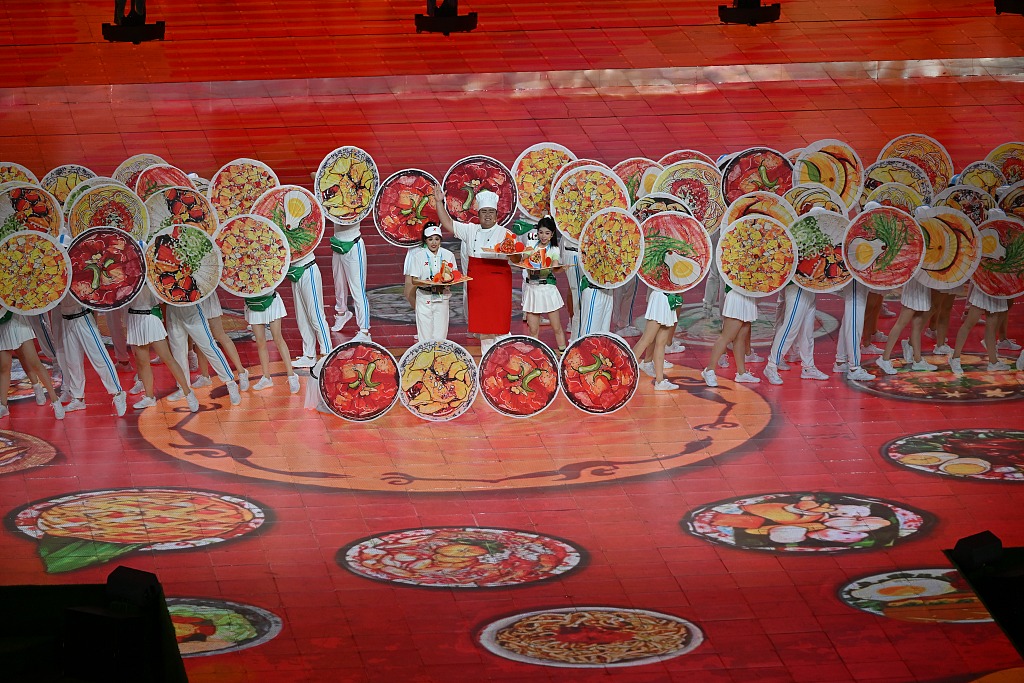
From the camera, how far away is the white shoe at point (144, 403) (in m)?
10.6

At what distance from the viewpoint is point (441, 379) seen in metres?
10.3

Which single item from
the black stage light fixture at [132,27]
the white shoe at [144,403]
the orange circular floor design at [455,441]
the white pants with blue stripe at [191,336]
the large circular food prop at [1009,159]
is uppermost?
the black stage light fixture at [132,27]

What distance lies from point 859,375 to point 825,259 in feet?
3.47

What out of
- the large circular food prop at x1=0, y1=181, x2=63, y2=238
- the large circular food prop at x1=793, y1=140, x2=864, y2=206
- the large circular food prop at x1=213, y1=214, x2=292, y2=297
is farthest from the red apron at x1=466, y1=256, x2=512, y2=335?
the large circular food prop at x1=0, y1=181, x2=63, y2=238

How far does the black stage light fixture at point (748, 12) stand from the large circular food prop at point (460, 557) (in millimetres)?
6408

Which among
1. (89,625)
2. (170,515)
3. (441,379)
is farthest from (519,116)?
(89,625)

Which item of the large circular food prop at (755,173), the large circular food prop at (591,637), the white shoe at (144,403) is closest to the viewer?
the large circular food prop at (591,637)

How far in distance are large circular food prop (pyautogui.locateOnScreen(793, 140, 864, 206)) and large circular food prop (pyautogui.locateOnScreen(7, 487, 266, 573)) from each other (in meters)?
6.19

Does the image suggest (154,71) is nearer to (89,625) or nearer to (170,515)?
(170,515)

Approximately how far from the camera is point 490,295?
1105 cm

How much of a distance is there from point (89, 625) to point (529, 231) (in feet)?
20.3

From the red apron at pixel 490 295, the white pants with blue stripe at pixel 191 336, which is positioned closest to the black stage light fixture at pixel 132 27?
the white pants with blue stripe at pixel 191 336

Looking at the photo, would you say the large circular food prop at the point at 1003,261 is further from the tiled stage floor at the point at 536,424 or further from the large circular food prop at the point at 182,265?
the large circular food prop at the point at 182,265

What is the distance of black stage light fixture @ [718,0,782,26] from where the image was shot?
42.3ft
